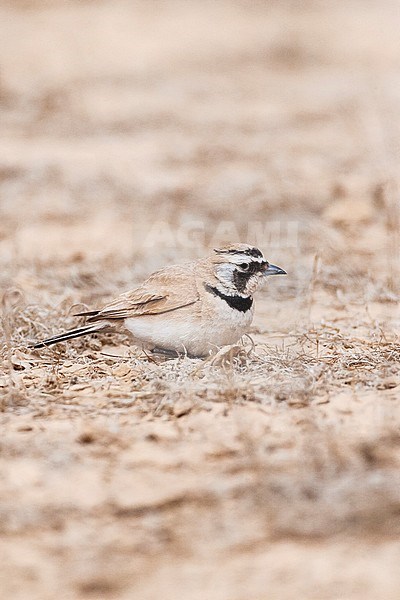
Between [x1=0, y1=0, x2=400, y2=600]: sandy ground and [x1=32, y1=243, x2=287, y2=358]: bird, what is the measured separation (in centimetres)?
16

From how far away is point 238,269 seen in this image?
548 cm

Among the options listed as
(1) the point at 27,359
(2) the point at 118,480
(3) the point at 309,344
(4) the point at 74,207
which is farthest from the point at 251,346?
(4) the point at 74,207

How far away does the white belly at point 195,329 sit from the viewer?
526 cm

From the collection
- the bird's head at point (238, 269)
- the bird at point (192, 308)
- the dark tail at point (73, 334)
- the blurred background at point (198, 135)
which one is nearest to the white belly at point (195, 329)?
the bird at point (192, 308)

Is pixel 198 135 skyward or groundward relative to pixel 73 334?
skyward

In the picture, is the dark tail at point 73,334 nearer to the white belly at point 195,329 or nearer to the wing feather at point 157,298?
the wing feather at point 157,298

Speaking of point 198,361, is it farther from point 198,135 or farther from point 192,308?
point 198,135

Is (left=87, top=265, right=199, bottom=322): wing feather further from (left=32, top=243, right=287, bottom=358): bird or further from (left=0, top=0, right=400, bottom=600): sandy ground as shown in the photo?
(left=0, top=0, right=400, bottom=600): sandy ground

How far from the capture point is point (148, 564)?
139 inches

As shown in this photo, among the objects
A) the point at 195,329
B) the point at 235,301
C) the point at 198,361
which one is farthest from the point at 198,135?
the point at 198,361

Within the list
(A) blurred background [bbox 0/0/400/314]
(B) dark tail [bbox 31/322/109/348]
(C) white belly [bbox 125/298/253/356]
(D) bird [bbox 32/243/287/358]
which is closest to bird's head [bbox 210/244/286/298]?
(D) bird [bbox 32/243/287/358]

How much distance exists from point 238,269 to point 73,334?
1.02 meters

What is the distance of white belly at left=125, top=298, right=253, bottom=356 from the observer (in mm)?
5258

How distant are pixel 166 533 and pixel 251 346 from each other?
1958 mm
